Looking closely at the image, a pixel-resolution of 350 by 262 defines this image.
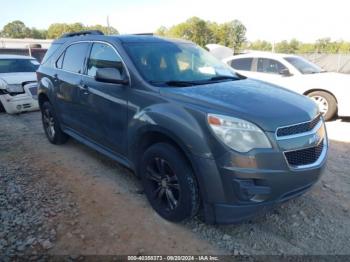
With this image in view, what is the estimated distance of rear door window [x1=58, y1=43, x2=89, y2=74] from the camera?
164 inches

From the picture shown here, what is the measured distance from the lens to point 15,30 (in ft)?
317

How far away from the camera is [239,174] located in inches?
94.4

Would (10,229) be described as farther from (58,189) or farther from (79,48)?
(79,48)

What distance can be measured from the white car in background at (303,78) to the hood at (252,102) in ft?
13.6

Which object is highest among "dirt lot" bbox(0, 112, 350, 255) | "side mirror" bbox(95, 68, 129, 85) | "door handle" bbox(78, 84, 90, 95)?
"side mirror" bbox(95, 68, 129, 85)

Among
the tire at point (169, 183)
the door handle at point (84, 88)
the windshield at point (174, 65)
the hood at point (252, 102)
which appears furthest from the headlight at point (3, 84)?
the hood at point (252, 102)

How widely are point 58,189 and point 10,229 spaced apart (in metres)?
0.85

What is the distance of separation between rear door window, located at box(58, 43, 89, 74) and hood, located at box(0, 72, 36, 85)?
4.04m

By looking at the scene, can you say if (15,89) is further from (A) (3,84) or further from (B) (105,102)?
(B) (105,102)

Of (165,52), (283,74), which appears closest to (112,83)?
(165,52)

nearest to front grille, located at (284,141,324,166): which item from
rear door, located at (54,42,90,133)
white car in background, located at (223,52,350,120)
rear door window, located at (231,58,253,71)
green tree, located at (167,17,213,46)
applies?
rear door, located at (54,42,90,133)

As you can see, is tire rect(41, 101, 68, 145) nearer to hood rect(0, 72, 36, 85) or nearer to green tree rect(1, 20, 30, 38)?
hood rect(0, 72, 36, 85)

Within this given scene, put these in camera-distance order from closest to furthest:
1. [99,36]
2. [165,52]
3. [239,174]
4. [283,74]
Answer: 1. [239,174]
2. [165,52]
3. [99,36]
4. [283,74]

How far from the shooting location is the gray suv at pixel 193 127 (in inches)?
95.7
